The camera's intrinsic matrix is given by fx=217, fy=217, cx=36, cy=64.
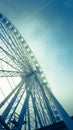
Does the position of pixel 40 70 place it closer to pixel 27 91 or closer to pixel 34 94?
pixel 34 94

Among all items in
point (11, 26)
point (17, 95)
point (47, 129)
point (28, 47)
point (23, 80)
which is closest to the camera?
point (47, 129)

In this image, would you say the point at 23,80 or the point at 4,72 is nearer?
the point at 4,72

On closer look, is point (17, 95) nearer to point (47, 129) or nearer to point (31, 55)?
point (47, 129)

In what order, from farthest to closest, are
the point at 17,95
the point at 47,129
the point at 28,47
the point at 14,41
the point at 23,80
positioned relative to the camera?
the point at 28,47, the point at 14,41, the point at 23,80, the point at 17,95, the point at 47,129

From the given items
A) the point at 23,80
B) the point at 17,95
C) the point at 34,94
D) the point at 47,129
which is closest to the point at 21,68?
the point at 23,80

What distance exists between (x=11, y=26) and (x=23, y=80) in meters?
7.21

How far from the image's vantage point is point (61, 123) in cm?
1530

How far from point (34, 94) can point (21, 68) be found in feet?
9.44

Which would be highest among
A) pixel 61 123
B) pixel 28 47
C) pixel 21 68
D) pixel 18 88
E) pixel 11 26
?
pixel 11 26

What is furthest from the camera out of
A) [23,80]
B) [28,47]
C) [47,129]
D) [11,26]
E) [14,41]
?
[28,47]

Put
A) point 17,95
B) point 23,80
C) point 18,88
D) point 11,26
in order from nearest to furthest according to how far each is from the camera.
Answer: point 17,95 < point 18,88 < point 23,80 < point 11,26

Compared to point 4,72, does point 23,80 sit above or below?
below

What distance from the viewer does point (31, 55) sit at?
26359 millimetres

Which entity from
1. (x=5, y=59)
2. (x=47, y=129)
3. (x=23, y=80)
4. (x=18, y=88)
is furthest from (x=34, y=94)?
(x=47, y=129)
